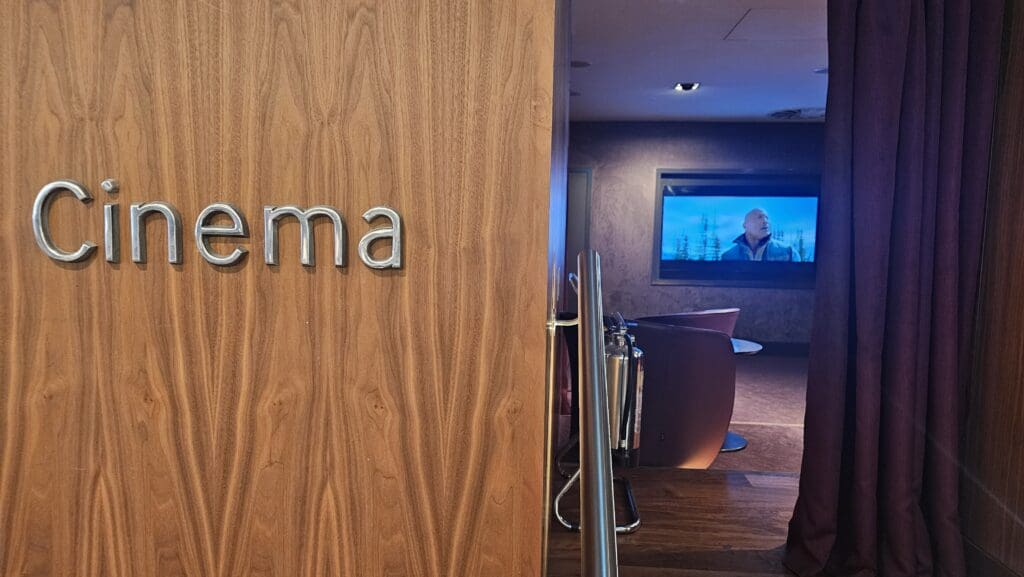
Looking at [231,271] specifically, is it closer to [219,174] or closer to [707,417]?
[219,174]

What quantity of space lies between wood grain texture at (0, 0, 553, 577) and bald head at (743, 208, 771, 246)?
6.79m

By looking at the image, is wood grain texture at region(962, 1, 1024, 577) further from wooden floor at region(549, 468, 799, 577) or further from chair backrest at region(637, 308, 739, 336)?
chair backrest at region(637, 308, 739, 336)

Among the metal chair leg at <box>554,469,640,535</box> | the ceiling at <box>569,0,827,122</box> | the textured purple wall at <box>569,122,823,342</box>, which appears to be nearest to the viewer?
the metal chair leg at <box>554,469,640,535</box>

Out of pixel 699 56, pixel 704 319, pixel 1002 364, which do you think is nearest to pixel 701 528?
pixel 1002 364

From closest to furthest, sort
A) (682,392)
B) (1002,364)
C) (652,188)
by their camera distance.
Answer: (1002,364)
(682,392)
(652,188)

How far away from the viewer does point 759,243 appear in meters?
7.22

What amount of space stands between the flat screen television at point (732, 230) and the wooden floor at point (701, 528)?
4.60 meters

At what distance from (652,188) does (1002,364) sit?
5392 mm

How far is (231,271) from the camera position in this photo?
97 centimetres

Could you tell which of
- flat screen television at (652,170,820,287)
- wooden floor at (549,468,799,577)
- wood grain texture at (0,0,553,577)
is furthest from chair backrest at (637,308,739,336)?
wood grain texture at (0,0,553,577)

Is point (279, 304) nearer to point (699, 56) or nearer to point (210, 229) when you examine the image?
point (210, 229)

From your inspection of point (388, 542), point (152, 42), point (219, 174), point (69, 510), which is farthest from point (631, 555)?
point (152, 42)

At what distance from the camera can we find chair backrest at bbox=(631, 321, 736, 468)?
3072 mm

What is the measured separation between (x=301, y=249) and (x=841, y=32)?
192cm
